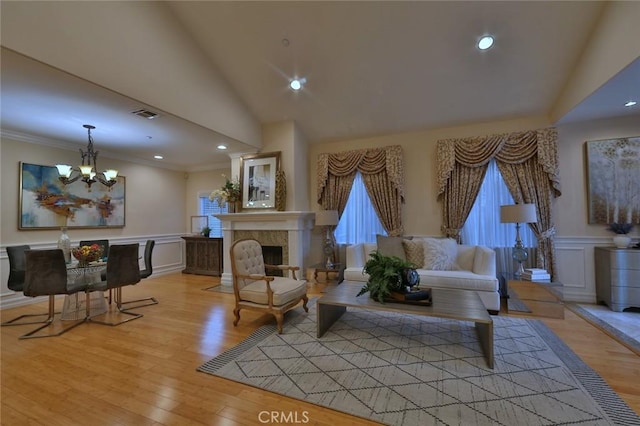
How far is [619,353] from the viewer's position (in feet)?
8.18

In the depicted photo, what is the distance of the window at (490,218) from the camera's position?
432cm

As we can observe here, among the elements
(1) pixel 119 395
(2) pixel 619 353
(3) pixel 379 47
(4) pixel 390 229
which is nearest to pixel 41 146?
(1) pixel 119 395

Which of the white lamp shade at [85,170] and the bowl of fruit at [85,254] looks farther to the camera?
the white lamp shade at [85,170]

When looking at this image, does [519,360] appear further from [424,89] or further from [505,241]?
[424,89]

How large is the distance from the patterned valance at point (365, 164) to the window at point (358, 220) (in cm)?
25

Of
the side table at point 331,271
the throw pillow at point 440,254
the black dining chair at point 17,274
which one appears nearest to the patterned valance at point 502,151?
the throw pillow at point 440,254

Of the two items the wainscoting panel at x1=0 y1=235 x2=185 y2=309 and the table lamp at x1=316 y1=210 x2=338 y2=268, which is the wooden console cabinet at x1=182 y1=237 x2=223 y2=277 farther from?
the table lamp at x1=316 y1=210 x2=338 y2=268

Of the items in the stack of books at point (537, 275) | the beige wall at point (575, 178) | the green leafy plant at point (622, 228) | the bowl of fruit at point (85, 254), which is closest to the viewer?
the bowl of fruit at point (85, 254)

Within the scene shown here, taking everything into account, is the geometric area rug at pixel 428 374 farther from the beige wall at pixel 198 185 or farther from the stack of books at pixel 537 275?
the beige wall at pixel 198 185

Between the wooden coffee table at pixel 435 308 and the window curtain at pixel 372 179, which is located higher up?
the window curtain at pixel 372 179

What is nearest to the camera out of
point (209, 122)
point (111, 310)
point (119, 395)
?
point (119, 395)

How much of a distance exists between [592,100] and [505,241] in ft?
7.09

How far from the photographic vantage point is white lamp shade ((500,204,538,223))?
12.0ft

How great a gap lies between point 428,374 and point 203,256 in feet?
18.2
